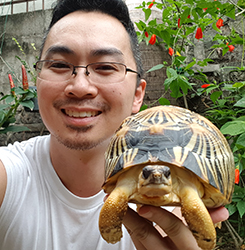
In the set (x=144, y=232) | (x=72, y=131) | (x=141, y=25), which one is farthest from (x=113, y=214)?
(x=141, y=25)

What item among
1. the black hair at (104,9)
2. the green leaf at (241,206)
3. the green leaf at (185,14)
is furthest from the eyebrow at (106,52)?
the green leaf at (241,206)

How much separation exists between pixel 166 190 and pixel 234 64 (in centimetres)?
188

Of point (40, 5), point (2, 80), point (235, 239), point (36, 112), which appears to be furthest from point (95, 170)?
point (40, 5)

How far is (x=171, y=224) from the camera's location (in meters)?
0.56

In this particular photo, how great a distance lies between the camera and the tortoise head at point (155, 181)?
1.33ft

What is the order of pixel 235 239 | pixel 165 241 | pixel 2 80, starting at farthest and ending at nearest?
pixel 2 80, pixel 235 239, pixel 165 241

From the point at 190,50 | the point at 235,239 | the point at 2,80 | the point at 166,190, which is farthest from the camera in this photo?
the point at 2,80

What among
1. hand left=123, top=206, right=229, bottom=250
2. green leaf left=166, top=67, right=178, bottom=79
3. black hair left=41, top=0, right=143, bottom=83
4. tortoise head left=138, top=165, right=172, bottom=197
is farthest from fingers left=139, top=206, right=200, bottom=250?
green leaf left=166, top=67, right=178, bottom=79

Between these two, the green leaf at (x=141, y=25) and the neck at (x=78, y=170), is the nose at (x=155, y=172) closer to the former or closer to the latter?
the neck at (x=78, y=170)

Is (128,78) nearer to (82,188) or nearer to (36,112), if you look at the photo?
(82,188)

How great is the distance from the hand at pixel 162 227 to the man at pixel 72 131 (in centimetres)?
5

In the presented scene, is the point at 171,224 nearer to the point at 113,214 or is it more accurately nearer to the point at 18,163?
the point at 113,214

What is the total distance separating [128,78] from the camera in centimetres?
92

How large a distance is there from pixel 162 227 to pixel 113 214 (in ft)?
0.56
